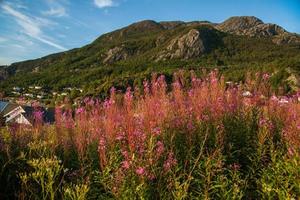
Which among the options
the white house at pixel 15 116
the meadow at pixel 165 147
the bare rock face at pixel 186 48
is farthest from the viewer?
the bare rock face at pixel 186 48

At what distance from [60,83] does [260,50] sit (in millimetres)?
86499

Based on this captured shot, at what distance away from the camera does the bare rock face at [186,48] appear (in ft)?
566

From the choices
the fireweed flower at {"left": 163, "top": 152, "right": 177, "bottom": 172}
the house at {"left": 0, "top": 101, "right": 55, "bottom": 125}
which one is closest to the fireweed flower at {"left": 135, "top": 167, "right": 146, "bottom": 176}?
the fireweed flower at {"left": 163, "top": 152, "right": 177, "bottom": 172}

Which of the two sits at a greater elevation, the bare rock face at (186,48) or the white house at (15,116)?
the bare rock face at (186,48)

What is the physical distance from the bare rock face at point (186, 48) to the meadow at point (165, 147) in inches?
6488

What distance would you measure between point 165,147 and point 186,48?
561ft

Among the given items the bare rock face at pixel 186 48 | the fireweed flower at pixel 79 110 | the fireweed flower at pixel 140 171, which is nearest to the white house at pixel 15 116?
the fireweed flower at pixel 79 110

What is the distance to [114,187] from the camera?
4742 mm

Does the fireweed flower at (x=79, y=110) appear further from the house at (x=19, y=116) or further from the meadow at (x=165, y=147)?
the house at (x=19, y=116)

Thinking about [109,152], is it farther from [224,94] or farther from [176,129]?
[224,94]

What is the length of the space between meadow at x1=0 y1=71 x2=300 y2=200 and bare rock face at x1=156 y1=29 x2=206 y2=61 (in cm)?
16480

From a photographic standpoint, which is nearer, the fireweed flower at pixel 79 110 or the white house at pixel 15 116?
the fireweed flower at pixel 79 110

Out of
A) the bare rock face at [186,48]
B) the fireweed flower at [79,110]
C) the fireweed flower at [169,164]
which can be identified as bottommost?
the fireweed flower at [169,164]

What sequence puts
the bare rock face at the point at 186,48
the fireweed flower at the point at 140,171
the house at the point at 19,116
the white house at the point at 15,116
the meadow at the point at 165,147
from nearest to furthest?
the fireweed flower at the point at 140,171 < the meadow at the point at 165,147 < the house at the point at 19,116 < the white house at the point at 15,116 < the bare rock face at the point at 186,48
